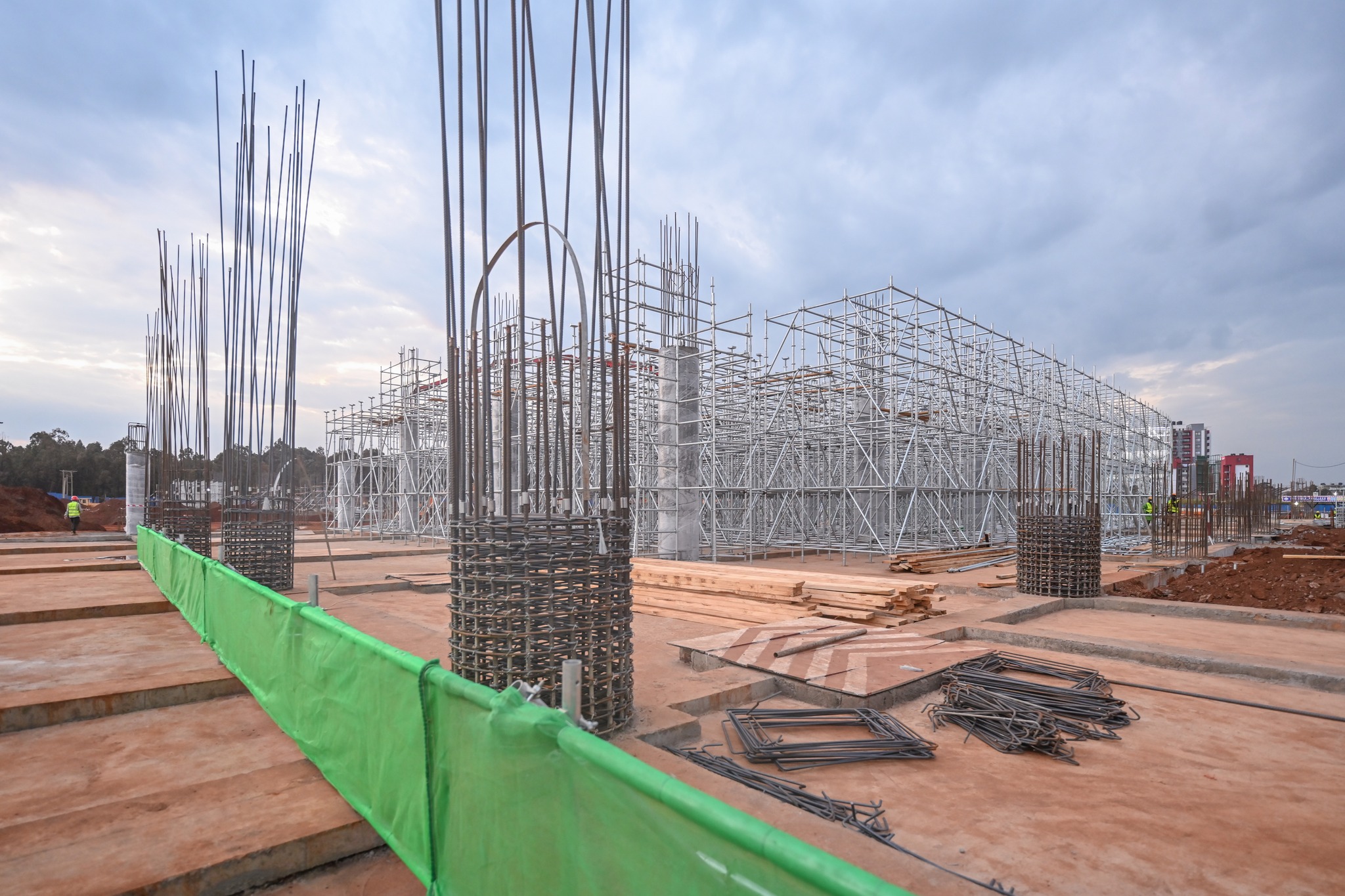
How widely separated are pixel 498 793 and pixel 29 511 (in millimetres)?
43718

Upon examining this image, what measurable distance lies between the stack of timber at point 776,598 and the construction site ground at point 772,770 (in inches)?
38.0

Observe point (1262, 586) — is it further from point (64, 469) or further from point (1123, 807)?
point (64, 469)

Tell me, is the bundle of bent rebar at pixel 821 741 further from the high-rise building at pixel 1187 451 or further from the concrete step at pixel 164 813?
the high-rise building at pixel 1187 451

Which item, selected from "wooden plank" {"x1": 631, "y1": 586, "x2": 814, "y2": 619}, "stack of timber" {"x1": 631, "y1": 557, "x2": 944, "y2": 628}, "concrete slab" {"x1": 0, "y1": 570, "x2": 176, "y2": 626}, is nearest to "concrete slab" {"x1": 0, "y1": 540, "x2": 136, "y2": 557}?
"concrete slab" {"x1": 0, "y1": 570, "x2": 176, "y2": 626}

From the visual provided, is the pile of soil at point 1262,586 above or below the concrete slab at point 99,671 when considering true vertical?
below

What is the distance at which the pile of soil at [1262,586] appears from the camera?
36.7 ft

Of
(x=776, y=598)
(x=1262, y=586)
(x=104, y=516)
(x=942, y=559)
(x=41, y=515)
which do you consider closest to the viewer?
(x=776, y=598)

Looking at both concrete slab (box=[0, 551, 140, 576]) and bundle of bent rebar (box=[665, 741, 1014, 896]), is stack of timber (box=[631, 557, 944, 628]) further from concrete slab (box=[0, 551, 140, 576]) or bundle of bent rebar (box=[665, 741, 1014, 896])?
concrete slab (box=[0, 551, 140, 576])

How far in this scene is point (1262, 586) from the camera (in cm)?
1255

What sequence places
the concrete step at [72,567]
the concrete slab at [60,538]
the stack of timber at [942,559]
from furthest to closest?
the concrete slab at [60,538] < the stack of timber at [942,559] < the concrete step at [72,567]

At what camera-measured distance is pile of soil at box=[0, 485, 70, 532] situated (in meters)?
31.8

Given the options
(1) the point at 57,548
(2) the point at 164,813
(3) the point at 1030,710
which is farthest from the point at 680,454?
(1) the point at 57,548

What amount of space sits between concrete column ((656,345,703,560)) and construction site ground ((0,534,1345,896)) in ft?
30.4

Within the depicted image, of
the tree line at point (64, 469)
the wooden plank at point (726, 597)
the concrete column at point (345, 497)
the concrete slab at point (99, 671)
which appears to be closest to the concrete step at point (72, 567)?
the concrete slab at point (99, 671)
